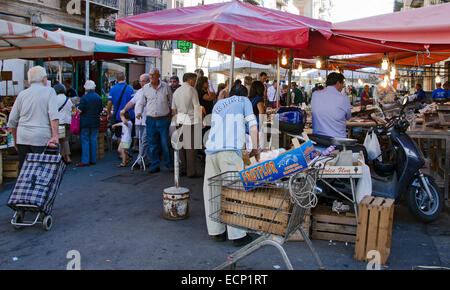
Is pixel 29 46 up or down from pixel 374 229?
up

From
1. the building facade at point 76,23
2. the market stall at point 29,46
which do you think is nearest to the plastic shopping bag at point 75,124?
the market stall at point 29,46

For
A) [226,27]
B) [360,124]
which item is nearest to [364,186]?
[226,27]

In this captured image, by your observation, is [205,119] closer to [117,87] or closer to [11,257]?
[117,87]

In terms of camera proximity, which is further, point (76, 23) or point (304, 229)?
point (76, 23)

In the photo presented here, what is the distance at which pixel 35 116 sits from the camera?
552 cm

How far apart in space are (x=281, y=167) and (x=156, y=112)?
18.4 ft

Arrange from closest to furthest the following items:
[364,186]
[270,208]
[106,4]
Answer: [270,208], [364,186], [106,4]

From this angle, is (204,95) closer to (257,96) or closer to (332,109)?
(257,96)

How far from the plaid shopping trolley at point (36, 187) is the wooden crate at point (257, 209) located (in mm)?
2602

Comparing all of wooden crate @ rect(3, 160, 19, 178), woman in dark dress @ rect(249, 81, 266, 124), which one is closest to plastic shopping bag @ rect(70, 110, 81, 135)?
wooden crate @ rect(3, 160, 19, 178)

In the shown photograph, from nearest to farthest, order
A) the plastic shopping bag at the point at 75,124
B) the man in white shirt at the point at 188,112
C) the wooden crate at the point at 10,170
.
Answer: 1. the man in white shirt at the point at 188,112
2. the wooden crate at the point at 10,170
3. the plastic shopping bag at the point at 75,124

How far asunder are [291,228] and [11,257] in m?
2.98

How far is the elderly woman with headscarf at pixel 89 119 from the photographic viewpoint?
9320 mm

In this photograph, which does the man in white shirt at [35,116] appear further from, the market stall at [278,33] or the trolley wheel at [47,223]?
the market stall at [278,33]
